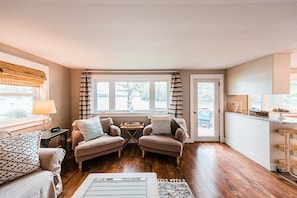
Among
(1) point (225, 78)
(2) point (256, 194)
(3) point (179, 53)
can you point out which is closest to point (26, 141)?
(3) point (179, 53)

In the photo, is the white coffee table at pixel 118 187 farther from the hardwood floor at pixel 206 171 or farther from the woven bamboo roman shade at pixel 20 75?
the woven bamboo roman shade at pixel 20 75

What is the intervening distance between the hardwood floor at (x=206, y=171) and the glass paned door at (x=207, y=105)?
871 mm

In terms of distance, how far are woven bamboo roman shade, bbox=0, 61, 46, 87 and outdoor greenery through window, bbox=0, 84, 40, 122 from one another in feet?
0.51

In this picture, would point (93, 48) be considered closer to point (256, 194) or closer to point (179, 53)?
point (179, 53)

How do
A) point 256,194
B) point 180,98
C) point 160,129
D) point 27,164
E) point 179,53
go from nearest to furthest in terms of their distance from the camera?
point 27,164
point 256,194
point 179,53
point 160,129
point 180,98

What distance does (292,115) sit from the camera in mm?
4473

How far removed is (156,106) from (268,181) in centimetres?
313

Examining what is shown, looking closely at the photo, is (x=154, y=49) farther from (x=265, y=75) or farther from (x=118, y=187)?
(x=265, y=75)

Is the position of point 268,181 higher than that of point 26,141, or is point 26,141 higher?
point 26,141

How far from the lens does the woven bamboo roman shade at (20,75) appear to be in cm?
268

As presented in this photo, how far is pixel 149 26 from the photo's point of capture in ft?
6.75

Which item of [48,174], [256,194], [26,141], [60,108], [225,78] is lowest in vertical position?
[256,194]

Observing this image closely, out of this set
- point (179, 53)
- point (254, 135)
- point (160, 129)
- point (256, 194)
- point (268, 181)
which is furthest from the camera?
point (160, 129)

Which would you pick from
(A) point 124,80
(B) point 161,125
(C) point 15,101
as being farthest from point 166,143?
(C) point 15,101
